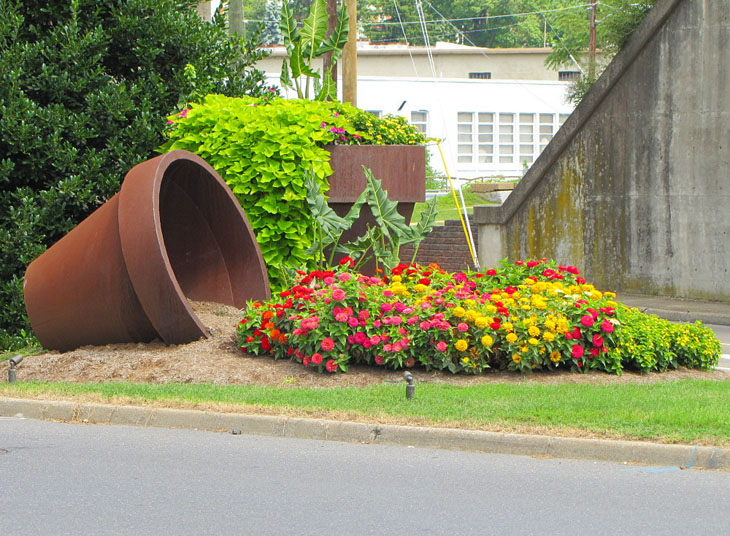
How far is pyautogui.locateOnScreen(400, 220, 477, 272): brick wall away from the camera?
893 inches

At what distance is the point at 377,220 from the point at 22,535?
23.9ft

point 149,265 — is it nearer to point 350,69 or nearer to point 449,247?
point 350,69

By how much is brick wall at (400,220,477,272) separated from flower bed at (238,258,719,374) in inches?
487

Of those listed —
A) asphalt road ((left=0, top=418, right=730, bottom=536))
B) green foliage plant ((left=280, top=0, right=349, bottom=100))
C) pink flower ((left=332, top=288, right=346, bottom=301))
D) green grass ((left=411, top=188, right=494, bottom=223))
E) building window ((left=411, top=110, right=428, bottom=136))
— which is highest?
building window ((left=411, top=110, right=428, bottom=136))

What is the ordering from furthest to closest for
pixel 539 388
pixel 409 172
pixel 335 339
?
1. pixel 409 172
2. pixel 335 339
3. pixel 539 388

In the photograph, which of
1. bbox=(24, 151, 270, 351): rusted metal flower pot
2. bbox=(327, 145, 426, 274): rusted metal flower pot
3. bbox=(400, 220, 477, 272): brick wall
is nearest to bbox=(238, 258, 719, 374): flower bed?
bbox=(24, 151, 270, 351): rusted metal flower pot

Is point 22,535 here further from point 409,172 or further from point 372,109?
point 372,109

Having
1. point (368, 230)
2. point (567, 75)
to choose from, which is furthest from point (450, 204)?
point (368, 230)

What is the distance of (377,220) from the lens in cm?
1206

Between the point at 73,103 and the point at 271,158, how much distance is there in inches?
129

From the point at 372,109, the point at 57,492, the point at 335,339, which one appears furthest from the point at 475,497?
the point at 372,109

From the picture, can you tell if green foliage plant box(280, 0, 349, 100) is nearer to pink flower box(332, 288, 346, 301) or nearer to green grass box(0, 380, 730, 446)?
pink flower box(332, 288, 346, 301)

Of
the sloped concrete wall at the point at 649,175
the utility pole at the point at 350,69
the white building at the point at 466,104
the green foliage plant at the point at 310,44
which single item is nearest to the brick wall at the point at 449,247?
the sloped concrete wall at the point at 649,175

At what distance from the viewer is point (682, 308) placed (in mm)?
17031
